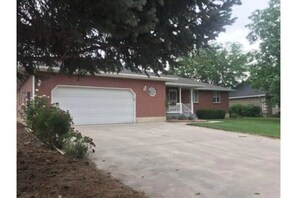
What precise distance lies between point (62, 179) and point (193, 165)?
3.23 metres

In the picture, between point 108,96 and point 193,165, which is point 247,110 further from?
point 193,165

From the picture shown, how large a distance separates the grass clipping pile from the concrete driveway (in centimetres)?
43

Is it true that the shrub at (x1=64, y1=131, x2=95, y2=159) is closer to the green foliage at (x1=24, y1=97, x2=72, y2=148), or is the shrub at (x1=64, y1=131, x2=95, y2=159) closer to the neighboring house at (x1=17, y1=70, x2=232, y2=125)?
the green foliage at (x1=24, y1=97, x2=72, y2=148)

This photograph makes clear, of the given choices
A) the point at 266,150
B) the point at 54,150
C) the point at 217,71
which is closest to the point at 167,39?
the point at 54,150

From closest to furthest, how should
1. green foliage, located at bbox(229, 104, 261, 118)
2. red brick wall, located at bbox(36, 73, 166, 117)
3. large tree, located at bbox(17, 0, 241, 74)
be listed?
large tree, located at bbox(17, 0, 241, 74)
red brick wall, located at bbox(36, 73, 166, 117)
green foliage, located at bbox(229, 104, 261, 118)

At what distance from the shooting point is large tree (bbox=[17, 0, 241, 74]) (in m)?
3.95

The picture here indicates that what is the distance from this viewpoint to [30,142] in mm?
9945

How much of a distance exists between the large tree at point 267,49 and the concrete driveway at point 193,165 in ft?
41.2

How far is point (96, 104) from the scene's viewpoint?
1833 centimetres

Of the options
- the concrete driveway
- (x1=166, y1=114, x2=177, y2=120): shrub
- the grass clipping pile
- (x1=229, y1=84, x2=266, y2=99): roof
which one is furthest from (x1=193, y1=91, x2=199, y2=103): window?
the grass clipping pile

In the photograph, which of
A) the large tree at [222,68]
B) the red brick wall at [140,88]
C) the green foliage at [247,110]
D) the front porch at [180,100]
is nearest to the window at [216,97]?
the front porch at [180,100]

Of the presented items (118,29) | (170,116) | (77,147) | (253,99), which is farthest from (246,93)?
(118,29)

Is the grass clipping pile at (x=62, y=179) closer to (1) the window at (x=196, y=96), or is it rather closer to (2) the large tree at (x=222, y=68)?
(1) the window at (x=196, y=96)

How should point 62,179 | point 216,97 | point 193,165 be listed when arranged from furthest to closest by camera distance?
1. point 216,97
2. point 193,165
3. point 62,179
